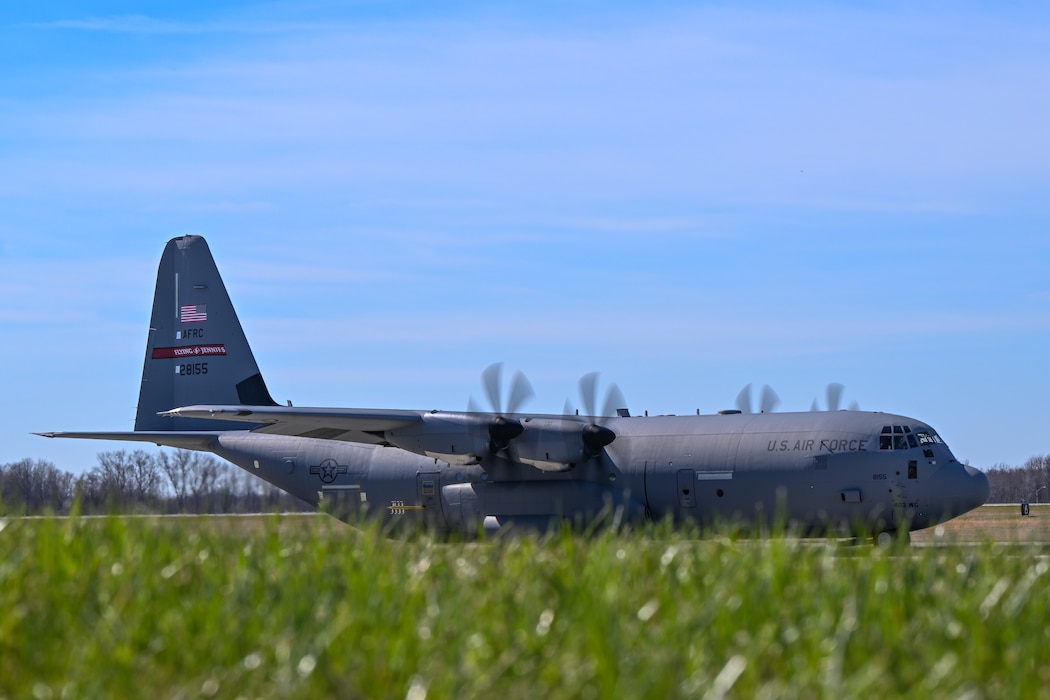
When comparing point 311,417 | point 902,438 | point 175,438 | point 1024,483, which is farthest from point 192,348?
point 1024,483

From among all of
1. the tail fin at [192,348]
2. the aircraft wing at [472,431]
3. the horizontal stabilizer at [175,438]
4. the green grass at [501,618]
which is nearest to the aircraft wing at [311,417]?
the aircraft wing at [472,431]

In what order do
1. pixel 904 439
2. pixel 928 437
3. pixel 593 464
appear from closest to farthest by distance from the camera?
pixel 904 439
pixel 928 437
pixel 593 464

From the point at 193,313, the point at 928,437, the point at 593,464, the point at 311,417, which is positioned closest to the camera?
the point at 928,437

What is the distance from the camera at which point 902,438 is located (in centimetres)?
2669

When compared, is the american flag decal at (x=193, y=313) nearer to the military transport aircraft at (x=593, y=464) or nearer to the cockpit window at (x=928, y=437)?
the military transport aircraft at (x=593, y=464)

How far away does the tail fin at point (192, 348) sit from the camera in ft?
116

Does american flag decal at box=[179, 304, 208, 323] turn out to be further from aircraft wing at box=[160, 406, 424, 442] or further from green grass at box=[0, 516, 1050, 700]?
green grass at box=[0, 516, 1050, 700]

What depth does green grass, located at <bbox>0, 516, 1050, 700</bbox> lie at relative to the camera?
793cm

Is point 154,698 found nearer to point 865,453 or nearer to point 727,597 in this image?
point 727,597

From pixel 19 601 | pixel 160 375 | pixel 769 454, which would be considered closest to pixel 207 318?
pixel 160 375

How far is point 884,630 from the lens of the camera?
901 centimetres

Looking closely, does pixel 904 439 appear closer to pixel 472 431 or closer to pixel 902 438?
pixel 902 438

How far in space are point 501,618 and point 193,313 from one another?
28.2 m

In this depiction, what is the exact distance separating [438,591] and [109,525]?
12.0ft
